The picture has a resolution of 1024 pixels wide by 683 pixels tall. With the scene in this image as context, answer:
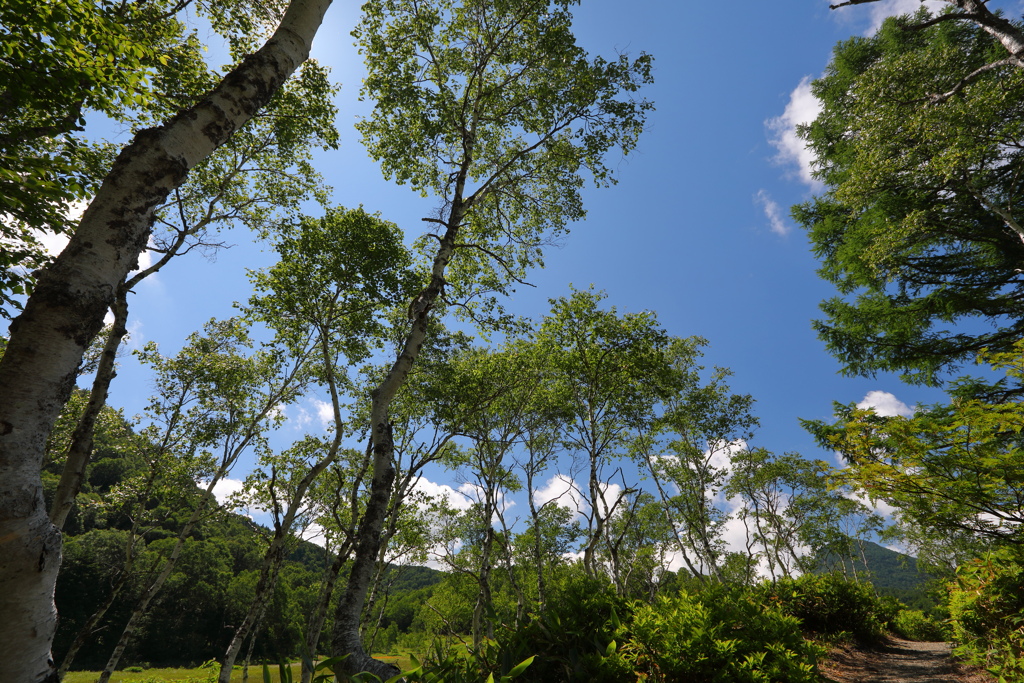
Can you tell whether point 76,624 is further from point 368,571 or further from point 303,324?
point 368,571

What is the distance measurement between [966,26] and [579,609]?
60.4 feet

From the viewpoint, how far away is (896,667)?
8.00 m

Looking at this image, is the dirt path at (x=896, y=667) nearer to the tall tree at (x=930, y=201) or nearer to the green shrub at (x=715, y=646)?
the green shrub at (x=715, y=646)

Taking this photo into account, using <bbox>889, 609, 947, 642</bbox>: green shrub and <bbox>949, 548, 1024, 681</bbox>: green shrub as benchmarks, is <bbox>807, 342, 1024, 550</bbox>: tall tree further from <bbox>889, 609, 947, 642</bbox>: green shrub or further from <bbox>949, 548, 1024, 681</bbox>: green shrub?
<bbox>889, 609, 947, 642</bbox>: green shrub

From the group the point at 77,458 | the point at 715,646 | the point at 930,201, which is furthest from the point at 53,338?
the point at 930,201

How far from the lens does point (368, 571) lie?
3.70 meters

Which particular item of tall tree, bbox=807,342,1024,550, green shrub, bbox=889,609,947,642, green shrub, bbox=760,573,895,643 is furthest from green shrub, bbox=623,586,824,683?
green shrub, bbox=889,609,947,642

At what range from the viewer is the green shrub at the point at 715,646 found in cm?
380

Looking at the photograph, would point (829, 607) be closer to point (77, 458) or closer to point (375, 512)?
point (375, 512)

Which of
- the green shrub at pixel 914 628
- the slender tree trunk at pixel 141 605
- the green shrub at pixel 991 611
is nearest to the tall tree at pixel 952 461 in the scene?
the green shrub at pixel 991 611

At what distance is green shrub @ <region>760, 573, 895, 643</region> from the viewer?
956 centimetres

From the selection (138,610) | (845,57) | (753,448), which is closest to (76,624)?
(138,610)

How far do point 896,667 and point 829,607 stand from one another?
1.62m

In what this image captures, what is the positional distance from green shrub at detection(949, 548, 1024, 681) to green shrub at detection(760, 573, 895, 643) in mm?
2267
